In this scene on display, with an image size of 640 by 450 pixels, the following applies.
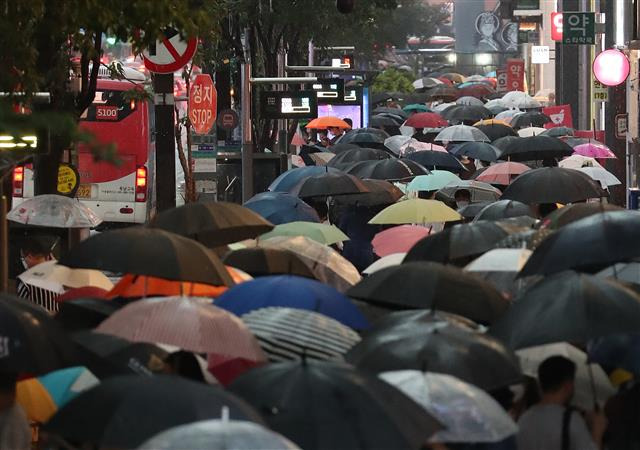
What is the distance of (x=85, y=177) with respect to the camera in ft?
101

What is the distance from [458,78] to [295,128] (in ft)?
162

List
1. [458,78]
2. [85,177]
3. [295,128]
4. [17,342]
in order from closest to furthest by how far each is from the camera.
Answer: [17,342]
[85,177]
[295,128]
[458,78]

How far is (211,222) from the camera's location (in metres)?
12.4

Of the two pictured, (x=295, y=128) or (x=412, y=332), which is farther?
(x=295, y=128)

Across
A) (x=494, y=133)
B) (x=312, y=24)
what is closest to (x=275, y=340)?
(x=494, y=133)

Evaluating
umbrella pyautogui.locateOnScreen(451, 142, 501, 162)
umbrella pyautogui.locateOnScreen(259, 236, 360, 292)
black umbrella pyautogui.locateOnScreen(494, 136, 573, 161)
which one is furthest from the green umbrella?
umbrella pyautogui.locateOnScreen(451, 142, 501, 162)

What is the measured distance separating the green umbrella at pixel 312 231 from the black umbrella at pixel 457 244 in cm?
232

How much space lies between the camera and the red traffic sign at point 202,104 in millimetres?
23172

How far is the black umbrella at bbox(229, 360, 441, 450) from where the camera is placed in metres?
6.41

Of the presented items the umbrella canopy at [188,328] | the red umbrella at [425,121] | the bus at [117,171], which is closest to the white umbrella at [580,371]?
the umbrella canopy at [188,328]

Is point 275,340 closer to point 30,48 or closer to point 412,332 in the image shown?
point 412,332

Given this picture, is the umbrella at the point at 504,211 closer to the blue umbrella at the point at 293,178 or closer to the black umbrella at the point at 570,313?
the blue umbrella at the point at 293,178

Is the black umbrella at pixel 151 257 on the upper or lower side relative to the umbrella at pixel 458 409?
upper

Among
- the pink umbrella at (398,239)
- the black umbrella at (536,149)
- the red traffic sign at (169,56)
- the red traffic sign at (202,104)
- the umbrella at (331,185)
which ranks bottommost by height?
the pink umbrella at (398,239)
